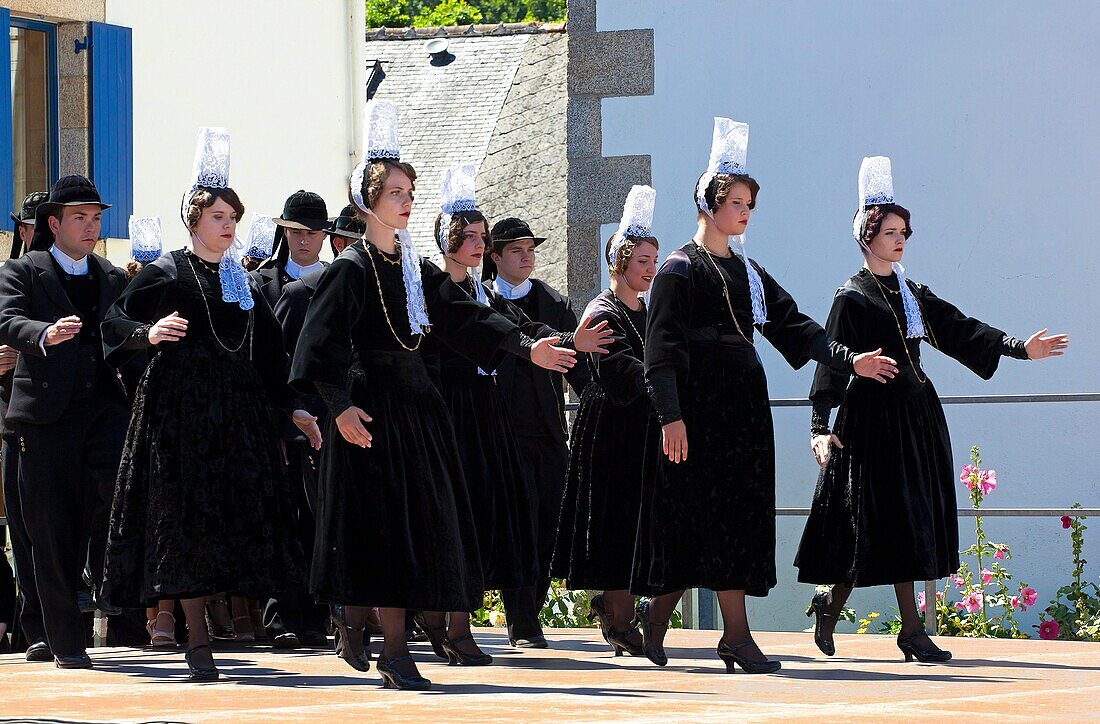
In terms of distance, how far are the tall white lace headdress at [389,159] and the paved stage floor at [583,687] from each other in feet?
4.24

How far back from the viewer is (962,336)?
8406 millimetres

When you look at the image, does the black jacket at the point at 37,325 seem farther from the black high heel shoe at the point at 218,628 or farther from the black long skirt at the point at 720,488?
the black long skirt at the point at 720,488

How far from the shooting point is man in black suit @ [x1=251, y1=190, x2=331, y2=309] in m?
9.79

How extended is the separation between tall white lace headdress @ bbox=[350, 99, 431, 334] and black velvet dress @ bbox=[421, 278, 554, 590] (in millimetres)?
842

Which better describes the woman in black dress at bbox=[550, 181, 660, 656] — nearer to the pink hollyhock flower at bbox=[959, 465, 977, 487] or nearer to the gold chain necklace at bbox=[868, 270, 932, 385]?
the gold chain necklace at bbox=[868, 270, 932, 385]

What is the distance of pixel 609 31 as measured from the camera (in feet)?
40.0

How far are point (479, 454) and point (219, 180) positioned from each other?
159 cm

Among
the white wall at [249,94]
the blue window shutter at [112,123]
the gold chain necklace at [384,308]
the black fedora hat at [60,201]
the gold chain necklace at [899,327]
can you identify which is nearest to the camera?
the gold chain necklace at [384,308]

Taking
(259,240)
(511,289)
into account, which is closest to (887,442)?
(511,289)

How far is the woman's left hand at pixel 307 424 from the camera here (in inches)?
319

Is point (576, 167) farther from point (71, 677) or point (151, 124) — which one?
point (71, 677)

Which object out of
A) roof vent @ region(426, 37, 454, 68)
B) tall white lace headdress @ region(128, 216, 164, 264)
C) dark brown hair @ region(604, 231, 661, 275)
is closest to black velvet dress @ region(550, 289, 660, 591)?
dark brown hair @ region(604, 231, 661, 275)

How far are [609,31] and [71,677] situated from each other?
589cm

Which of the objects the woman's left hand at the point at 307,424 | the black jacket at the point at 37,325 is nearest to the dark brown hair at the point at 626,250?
the woman's left hand at the point at 307,424
